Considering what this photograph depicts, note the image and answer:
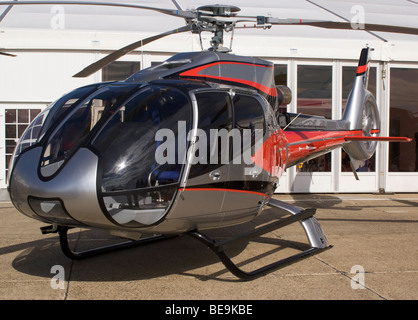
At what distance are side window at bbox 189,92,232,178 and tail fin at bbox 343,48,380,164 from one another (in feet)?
12.1

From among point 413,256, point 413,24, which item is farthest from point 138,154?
point 413,24

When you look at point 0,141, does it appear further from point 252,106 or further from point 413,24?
point 413,24

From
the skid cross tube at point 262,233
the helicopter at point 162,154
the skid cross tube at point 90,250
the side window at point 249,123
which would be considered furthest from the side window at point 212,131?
the skid cross tube at point 90,250

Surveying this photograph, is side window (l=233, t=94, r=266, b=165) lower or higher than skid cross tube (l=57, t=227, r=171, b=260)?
higher

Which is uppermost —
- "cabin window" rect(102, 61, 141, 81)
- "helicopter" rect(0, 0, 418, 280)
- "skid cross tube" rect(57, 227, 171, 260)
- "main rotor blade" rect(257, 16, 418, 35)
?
"cabin window" rect(102, 61, 141, 81)

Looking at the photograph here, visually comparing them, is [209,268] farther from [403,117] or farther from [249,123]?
[403,117]

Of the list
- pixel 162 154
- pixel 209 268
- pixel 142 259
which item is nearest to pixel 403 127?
pixel 209 268

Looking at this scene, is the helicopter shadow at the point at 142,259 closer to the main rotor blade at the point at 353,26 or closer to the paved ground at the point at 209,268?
the paved ground at the point at 209,268

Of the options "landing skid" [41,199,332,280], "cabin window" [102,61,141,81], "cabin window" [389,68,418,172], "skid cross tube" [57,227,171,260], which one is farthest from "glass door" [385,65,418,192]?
"skid cross tube" [57,227,171,260]

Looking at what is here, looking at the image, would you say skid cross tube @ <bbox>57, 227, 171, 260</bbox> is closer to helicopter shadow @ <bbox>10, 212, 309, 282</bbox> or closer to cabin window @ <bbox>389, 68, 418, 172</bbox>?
helicopter shadow @ <bbox>10, 212, 309, 282</bbox>

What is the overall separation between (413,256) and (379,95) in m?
7.03

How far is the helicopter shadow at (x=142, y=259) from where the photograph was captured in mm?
4773

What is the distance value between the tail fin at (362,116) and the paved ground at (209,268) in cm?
119

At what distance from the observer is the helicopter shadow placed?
4773 mm
